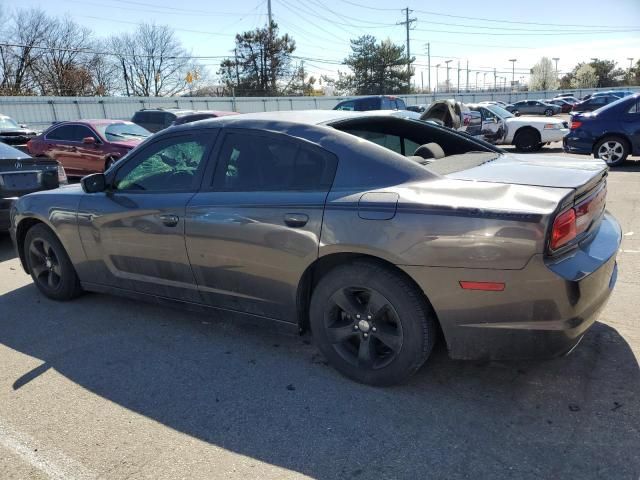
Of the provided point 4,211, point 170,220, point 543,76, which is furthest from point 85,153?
point 543,76

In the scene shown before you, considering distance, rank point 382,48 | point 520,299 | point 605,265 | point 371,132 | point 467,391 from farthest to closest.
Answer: point 382,48, point 371,132, point 467,391, point 605,265, point 520,299

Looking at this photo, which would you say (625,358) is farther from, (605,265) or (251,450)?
(251,450)

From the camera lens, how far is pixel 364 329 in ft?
9.89

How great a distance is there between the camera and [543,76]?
347 ft

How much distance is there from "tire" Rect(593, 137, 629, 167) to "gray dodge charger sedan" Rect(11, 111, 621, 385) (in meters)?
8.78

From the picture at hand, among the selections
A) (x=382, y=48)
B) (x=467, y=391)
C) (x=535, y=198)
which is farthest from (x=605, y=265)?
(x=382, y=48)

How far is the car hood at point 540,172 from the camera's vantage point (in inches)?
111

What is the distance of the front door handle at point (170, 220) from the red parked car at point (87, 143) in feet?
28.7

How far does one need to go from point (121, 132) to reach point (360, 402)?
37.3 ft

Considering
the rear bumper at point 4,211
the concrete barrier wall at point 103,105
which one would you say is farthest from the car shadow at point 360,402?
the concrete barrier wall at point 103,105

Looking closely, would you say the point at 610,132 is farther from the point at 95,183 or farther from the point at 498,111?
the point at 95,183

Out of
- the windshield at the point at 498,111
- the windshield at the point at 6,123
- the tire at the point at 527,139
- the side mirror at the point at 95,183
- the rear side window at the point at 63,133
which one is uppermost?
the windshield at the point at 6,123

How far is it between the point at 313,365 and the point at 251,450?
899 mm

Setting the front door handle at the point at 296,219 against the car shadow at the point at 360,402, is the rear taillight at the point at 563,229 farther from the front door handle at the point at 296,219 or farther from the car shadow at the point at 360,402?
the front door handle at the point at 296,219
